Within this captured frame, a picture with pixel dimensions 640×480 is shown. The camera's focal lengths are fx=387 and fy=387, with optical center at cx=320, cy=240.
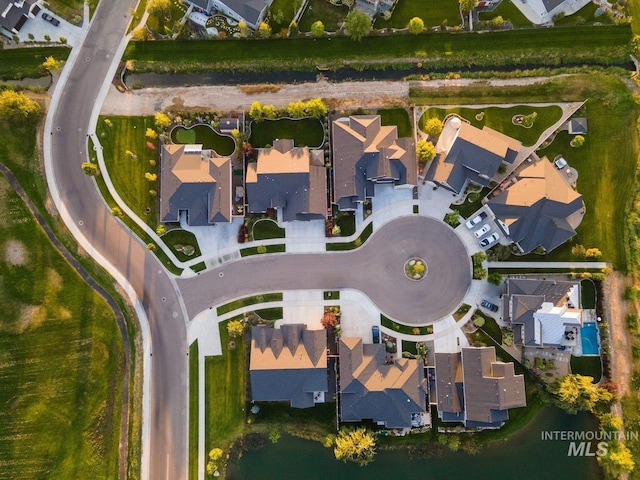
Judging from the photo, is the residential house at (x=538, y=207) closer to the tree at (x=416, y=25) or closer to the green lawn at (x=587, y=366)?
the green lawn at (x=587, y=366)

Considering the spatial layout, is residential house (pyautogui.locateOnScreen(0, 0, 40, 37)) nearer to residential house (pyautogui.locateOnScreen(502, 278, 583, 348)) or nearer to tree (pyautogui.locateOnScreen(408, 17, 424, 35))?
tree (pyautogui.locateOnScreen(408, 17, 424, 35))

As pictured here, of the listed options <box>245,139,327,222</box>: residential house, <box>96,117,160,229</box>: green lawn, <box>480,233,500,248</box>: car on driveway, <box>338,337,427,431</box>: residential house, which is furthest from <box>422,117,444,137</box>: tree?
<box>96,117,160,229</box>: green lawn

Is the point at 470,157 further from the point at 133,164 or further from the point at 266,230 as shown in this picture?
the point at 133,164

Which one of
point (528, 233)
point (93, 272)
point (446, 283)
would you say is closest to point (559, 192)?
point (528, 233)

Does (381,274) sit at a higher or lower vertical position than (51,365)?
higher

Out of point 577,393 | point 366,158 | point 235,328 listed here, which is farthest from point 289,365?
point 577,393

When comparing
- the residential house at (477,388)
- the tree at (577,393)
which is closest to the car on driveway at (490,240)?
the residential house at (477,388)
